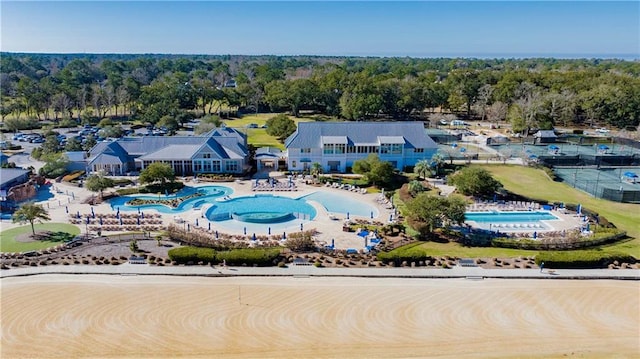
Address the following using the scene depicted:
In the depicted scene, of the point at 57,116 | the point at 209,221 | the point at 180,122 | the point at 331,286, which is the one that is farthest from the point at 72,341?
the point at 57,116

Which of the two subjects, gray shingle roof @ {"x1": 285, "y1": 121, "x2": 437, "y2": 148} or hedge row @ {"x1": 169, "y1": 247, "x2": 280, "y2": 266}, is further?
gray shingle roof @ {"x1": 285, "y1": 121, "x2": 437, "y2": 148}

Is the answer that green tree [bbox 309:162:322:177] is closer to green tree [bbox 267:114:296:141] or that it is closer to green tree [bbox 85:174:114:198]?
green tree [bbox 267:114:296:141]

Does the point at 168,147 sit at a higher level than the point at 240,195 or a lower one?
higher

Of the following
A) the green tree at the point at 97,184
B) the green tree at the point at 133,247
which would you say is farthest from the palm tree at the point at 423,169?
the green tree at the point at 97,184

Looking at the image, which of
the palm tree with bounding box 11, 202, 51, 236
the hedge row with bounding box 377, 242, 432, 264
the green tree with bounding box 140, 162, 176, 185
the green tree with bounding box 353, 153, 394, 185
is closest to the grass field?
the hedge row with bounding box 377, 242, 432, 264

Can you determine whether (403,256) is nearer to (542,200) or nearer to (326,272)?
(326,272)

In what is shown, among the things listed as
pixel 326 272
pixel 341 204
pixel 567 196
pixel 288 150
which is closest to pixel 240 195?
pixel 341 204
